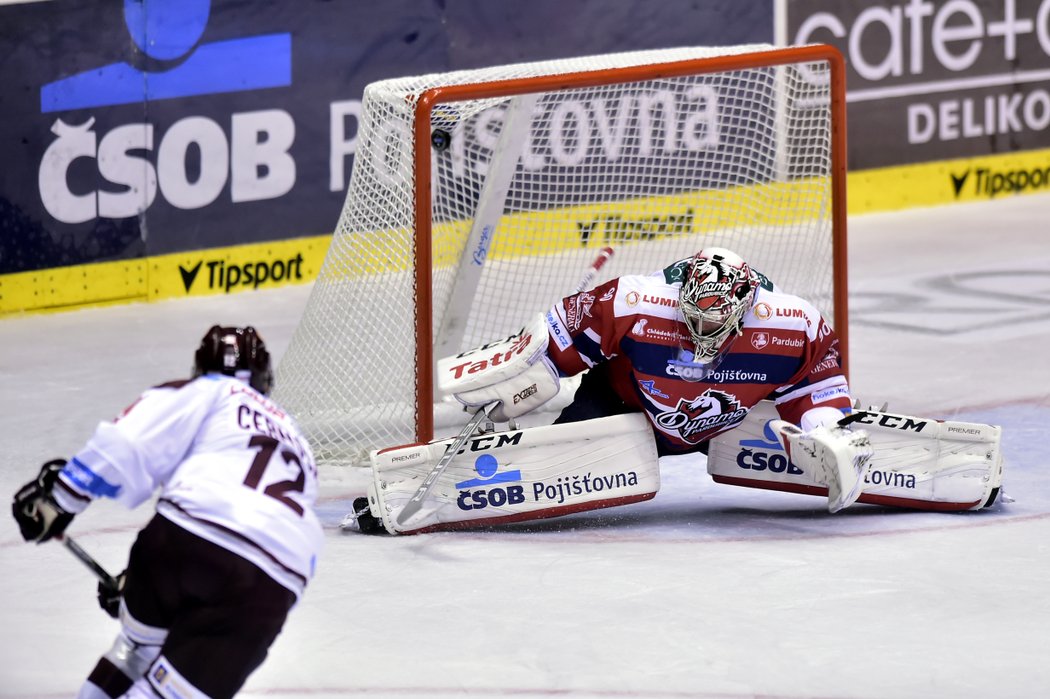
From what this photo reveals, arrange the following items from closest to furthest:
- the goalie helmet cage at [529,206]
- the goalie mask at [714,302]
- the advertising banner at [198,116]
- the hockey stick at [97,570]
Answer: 1. the hockey stick at [97,570]
2. the goalie mask at [714,302]
3. the goalie helmet cage at [529,206]
4. the advertising banner at [198,116]

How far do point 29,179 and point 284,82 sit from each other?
1280mm

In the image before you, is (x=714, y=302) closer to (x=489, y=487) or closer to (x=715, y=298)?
(x=715, y=298)

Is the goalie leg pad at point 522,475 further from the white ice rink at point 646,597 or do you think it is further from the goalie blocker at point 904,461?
the goalie blocker at point 904,461

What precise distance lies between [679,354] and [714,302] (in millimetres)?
235

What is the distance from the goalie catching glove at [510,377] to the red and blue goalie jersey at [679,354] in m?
0.04

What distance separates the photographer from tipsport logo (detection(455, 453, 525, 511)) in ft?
17.7

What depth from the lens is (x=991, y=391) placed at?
23.6 feet

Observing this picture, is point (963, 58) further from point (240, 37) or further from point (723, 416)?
point (723, 416)

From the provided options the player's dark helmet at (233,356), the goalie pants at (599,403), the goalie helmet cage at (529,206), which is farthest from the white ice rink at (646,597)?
the player's dark helmet at (233,356)

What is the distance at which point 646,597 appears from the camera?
16.0 ft

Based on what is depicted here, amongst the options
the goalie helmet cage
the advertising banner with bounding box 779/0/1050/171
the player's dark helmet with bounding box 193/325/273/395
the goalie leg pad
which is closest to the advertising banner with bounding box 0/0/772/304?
the goalie helmet cage

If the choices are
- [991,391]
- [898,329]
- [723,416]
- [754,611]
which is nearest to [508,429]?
[723,416]

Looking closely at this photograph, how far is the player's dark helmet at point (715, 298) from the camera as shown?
5129 mm

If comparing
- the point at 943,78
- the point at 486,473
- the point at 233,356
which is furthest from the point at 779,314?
the point at 943,78
